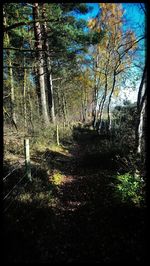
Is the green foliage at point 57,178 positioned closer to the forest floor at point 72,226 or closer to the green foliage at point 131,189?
the forest floor at point 72,226

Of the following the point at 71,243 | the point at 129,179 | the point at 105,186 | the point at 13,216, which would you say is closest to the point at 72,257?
the point at 71,243

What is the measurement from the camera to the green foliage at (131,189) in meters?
6.09

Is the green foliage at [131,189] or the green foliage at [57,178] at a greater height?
the green foliage at [131,189]

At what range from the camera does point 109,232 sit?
5062 millimetres

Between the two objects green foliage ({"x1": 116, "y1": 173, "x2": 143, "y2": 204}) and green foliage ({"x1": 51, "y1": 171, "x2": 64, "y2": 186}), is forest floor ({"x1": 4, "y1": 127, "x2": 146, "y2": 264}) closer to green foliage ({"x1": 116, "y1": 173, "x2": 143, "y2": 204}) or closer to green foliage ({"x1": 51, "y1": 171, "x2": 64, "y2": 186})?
green foliage ({"x1": 51, "y1": 171, "x2": 64, "y2": 186})

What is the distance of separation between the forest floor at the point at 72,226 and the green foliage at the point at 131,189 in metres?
0.20

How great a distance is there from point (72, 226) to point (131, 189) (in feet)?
6.35

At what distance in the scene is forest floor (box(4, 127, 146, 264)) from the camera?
425 cm

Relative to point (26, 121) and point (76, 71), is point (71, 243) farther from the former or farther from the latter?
point (76, 71)

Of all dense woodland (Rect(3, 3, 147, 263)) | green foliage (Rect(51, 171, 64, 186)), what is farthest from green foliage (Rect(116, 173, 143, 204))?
green foliage (Rect(51, 171, 64, 186))

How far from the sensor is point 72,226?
18.1 feet

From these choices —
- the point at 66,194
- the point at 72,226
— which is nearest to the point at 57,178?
the point at 66,194

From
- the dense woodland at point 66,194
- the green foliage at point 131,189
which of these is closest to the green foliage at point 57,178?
the dense woodland at point 66,194

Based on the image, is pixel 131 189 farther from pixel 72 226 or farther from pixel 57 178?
→ pixel 57 178
